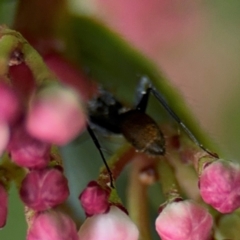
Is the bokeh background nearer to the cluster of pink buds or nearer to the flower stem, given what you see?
the flower stem

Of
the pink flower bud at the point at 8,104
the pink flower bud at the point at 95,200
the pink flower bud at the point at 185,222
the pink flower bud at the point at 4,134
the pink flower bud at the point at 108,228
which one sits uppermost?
the pink flower bud at the point at 8,104

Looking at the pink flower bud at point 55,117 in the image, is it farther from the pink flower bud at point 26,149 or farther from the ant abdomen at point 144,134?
the ant abdomen at point 144,134

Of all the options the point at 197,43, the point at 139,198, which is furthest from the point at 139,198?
the point at 197,43

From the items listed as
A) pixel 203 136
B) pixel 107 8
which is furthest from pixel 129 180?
pixel 107 8

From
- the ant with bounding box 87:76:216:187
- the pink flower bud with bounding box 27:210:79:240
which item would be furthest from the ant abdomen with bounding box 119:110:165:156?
the pink flower bud with bounding box 27:210:79:240

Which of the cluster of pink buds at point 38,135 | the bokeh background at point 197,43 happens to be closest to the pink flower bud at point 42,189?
the cluster of pink buds at point 38,135

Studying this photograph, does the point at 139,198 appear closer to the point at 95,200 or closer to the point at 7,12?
the point at 95,200
